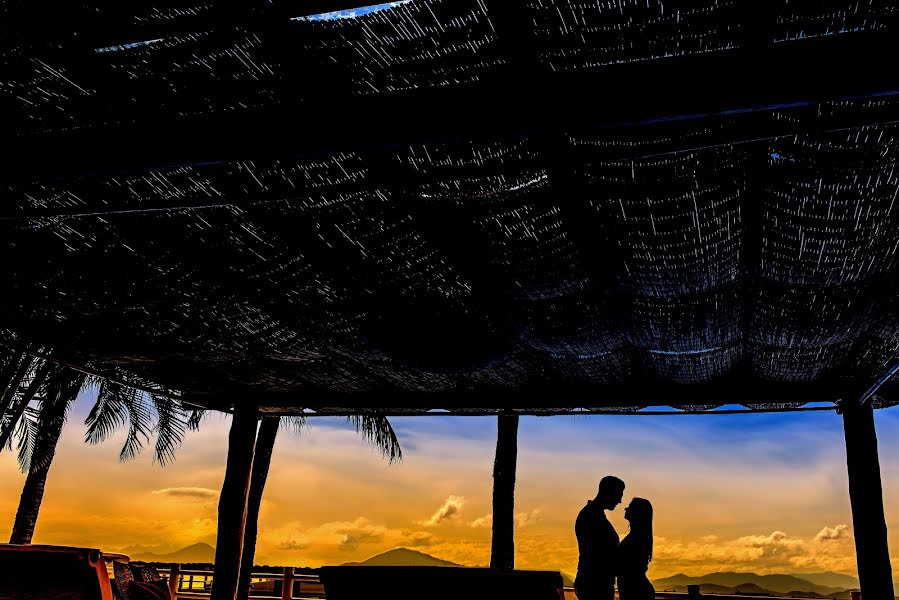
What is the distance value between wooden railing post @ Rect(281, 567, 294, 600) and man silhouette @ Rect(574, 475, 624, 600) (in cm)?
808

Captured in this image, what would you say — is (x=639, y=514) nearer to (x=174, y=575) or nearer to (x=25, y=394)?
(x=174, y=575)

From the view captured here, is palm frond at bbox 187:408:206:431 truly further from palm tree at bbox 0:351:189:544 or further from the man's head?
the man's head

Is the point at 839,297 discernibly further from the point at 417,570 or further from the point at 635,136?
the point at 417,570

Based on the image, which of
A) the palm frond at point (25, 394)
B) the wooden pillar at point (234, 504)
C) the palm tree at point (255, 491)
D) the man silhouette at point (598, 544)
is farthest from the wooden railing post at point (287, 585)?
the man silhouette at point (598, 544)

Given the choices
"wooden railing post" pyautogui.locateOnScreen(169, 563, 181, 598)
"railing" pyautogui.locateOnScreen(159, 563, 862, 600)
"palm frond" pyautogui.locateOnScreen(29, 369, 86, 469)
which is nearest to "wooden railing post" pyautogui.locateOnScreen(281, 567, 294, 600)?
"railing" pyautogui.locateOnScreen(159, 563, 862, 600)

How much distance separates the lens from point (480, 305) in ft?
15.9

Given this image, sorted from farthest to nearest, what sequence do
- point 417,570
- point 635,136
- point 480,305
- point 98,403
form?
point 98,403 < point 480,305 < point 417,570 < point 635,136

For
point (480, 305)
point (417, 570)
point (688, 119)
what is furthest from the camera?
point (480, 305)

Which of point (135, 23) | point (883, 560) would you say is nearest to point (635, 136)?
point (135, 23)

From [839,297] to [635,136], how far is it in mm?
2517

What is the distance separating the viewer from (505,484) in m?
8.49

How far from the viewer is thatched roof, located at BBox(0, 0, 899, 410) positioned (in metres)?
2.10

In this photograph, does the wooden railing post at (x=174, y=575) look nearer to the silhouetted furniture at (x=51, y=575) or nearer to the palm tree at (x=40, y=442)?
the palm tree at (x=40, y=442)

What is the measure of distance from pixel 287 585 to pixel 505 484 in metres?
4.90
